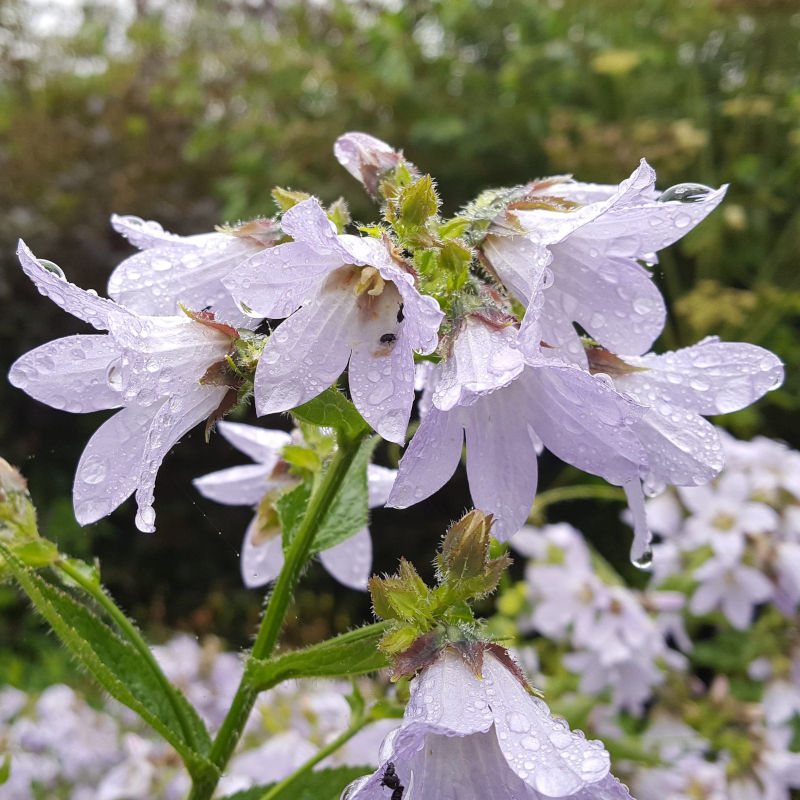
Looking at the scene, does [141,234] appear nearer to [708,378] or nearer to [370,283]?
[370,283]

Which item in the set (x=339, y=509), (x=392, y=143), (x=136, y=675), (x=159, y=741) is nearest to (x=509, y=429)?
(x=339, y=509)

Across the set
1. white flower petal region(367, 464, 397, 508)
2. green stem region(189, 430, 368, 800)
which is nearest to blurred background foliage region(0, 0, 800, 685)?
white flower petal region(367, 464, 397, 508)

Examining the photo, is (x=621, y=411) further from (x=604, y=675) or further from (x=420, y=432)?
(x=604, y=675)

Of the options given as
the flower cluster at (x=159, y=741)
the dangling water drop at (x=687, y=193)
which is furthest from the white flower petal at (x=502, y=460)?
the flower cluster at (x=159, y=741)

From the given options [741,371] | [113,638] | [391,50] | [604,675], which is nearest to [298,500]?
[113,638]

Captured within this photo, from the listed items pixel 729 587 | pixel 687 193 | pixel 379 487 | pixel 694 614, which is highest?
pixel 687 193
